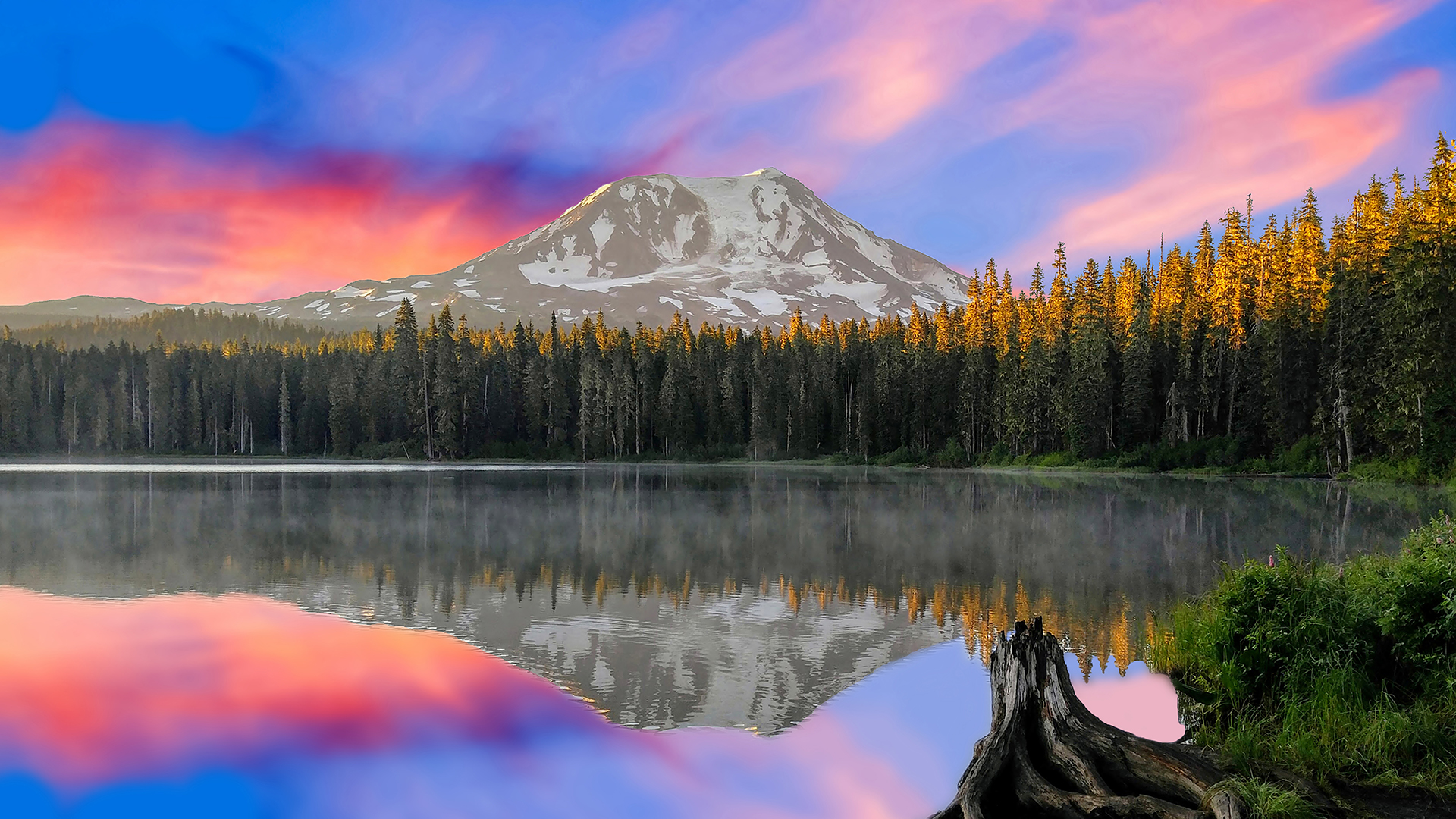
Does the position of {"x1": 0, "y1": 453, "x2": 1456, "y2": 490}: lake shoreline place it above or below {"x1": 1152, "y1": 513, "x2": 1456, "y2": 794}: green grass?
below

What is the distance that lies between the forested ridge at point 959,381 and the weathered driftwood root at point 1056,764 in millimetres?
47906

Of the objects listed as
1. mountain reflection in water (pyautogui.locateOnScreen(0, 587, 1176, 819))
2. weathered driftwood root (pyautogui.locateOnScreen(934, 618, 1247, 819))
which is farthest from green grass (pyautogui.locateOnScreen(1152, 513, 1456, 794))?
mountain reflection in water (pyautogui.locateOnScreen(0, 587, 1176, 819))

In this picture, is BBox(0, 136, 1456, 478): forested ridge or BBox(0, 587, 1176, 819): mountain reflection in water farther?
BBox(0, 136, 1456, 478): forested ridge

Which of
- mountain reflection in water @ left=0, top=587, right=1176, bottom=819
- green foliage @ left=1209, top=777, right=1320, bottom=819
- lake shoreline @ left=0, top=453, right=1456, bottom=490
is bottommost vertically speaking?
lake shoreline @ left=0, top=453, right=1456, bottom=490

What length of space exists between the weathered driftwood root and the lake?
2075mm

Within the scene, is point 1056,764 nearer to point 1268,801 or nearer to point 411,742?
point 1268,801

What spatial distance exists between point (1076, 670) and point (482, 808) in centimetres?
691

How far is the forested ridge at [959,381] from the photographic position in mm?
52031

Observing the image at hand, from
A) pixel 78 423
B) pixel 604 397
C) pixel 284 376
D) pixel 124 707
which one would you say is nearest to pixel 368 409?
pixel 284 376

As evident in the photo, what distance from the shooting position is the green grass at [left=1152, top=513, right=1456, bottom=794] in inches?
259

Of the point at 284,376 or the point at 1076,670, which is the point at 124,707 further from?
the point at 284,376

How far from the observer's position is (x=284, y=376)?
115 m

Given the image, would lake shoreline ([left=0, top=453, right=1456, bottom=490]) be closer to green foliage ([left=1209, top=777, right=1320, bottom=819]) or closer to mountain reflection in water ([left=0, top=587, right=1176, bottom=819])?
mountain reflection in water ([left=0, top=587, right=1176, bottom=819])

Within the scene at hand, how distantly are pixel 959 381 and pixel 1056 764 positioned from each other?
273 feet
